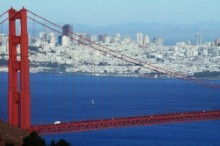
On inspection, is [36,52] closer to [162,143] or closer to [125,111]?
[125,111]

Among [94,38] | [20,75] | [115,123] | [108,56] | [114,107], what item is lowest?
[114,107]

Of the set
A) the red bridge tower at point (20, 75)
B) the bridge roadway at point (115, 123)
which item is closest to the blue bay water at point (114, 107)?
the bridge roadway at point (115, 123)

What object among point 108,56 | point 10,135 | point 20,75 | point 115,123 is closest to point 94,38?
point 108,56

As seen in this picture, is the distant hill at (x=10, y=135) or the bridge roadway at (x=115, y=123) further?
the bridge roadway at (x=115, y=123)

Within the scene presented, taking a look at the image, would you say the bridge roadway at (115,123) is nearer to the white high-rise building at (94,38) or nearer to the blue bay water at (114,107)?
the blue bay water at (114,107)

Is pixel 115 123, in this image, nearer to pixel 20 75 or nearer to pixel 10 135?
pixel 20 75

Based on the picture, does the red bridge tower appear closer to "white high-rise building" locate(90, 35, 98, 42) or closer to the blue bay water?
the blue bay water

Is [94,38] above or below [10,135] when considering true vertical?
above

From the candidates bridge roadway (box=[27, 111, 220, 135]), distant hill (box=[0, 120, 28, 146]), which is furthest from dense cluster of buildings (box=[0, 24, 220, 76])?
distant hill (box=[0, 120, 28, 146])
